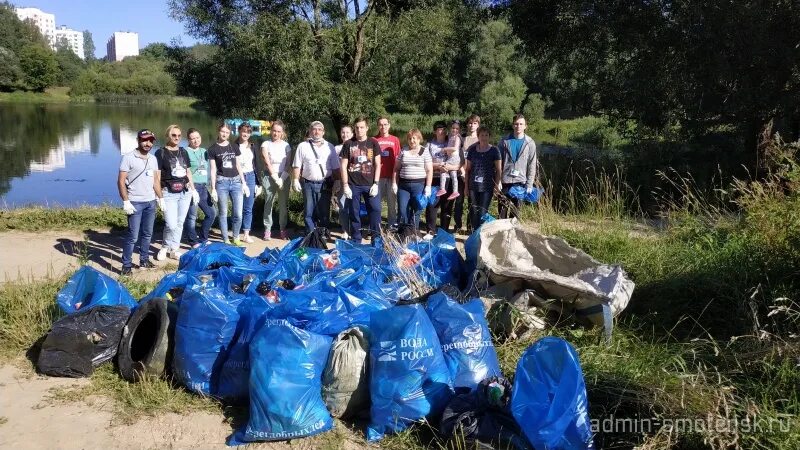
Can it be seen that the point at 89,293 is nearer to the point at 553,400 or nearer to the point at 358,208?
the point at 358,208

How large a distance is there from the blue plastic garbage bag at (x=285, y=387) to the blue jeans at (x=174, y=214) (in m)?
3.23

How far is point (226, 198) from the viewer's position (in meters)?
6.39

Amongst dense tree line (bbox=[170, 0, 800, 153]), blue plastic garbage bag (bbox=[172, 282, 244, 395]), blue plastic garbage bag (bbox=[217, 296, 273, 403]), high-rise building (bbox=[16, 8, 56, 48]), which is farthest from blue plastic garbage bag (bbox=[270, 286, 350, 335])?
high-rise building (bbox=[16, 8, 56, 48])

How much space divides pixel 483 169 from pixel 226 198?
288 centimetres

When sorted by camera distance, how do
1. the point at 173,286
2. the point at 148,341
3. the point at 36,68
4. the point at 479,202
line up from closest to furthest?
the point at 148,341
the point at 173,286
the point at 479,202
the point at 36,68

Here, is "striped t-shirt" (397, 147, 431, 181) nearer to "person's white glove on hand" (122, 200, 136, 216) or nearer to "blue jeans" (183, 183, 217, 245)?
"blue jeans" (183, 183, 217, 245)

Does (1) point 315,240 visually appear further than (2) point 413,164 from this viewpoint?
No

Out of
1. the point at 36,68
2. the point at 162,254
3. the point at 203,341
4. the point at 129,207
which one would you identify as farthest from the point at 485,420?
the point at 36,68

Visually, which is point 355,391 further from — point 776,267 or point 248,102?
point 248,102

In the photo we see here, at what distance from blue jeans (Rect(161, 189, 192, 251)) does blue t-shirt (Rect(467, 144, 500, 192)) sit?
10.1 ft

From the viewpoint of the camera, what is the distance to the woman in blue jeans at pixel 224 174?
6.25 meters

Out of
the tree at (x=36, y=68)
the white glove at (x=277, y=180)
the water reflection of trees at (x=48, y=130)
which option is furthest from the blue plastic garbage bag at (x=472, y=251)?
the tree at (x=36, y=68)

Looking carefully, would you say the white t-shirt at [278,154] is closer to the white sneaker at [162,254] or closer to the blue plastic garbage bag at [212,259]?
the white sneaker at [162,254]

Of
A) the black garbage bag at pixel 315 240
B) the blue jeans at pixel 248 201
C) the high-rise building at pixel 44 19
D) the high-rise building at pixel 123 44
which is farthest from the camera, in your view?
the high-rise building at pixel 123 44
